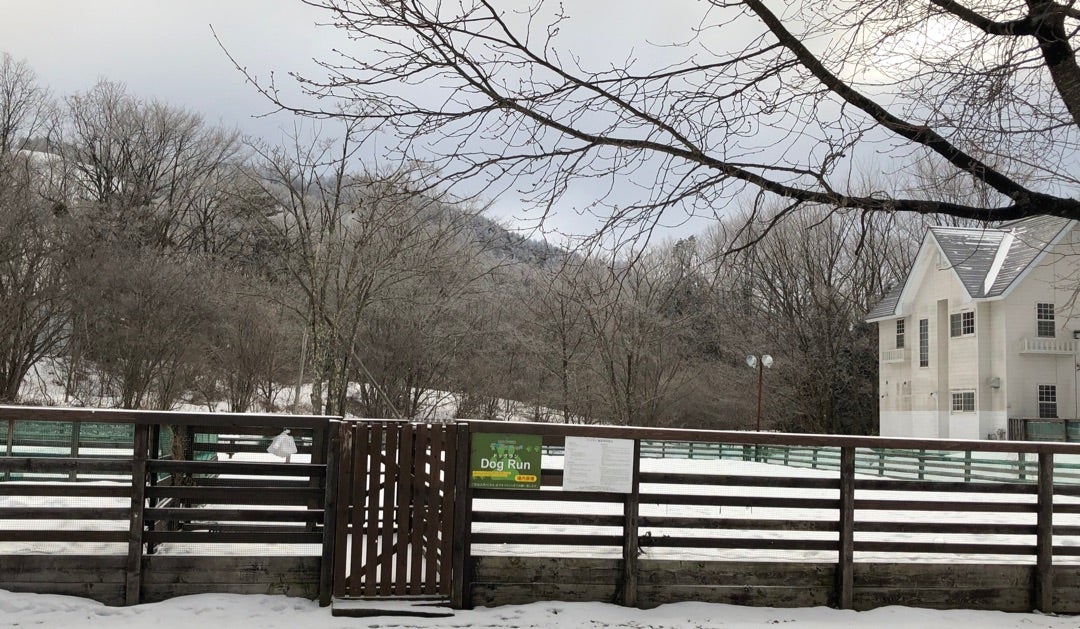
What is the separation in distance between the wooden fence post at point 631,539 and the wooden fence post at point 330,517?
7.64 feet

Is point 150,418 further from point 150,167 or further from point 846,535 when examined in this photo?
point 150,167

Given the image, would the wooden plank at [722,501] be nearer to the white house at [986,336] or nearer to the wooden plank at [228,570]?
the wooden plank at [228,570]

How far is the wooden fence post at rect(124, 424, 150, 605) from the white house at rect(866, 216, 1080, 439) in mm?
25968

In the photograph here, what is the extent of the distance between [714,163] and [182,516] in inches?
192

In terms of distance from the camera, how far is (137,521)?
23.1 feet

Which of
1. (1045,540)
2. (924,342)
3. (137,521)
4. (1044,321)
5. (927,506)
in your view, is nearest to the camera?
(137,521)

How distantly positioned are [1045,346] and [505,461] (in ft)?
90.4

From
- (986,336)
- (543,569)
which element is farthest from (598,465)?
(986,336)

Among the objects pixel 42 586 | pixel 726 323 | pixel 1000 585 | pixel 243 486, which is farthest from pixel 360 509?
pixel 726 323

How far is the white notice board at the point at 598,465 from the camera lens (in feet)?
24.1

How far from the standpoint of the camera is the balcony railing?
29328mm

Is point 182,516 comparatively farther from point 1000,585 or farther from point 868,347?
point 868,347

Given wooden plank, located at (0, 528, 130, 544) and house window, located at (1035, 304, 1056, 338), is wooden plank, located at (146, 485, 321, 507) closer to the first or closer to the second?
wooden plank, located at (0, 528, 130, 544)

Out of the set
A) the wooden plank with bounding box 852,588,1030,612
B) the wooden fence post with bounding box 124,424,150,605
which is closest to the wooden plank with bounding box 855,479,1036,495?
the wooden plank with bounding box 852,588,1030,612
